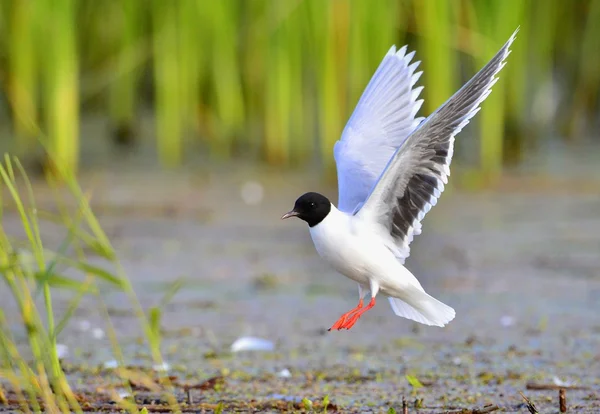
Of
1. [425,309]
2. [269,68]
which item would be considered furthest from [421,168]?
[269,68]

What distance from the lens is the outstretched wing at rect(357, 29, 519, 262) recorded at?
154 inches

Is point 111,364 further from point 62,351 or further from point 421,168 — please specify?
point 421,168

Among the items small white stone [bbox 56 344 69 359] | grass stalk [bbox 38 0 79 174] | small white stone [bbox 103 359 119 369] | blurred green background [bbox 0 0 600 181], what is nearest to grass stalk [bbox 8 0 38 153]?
blurred green background [bbox 0 0 600 181]

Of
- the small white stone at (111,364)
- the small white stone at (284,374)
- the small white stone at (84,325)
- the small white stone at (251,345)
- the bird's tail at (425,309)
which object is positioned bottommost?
the small white stone at (284,374)

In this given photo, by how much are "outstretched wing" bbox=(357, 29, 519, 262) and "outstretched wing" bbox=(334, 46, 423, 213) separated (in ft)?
0.85

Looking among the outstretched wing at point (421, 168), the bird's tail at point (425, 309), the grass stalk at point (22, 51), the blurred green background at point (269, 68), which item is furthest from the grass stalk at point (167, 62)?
the bird's tail at point (425, 309)

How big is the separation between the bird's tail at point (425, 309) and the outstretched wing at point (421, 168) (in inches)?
7.0

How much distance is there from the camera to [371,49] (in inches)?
354

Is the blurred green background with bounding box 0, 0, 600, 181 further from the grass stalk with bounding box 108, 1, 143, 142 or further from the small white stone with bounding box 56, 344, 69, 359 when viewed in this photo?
the small white stone with bounding box 56, 344, 69, 359

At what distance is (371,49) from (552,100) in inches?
155

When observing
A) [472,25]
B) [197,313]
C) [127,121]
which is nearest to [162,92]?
[127,121]

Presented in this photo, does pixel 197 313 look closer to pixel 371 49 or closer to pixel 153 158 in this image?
pixel 371 49

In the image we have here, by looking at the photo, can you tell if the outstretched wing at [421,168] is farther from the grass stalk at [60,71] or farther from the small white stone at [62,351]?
the grass stalk at [60,71]

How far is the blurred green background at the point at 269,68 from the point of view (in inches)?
351
